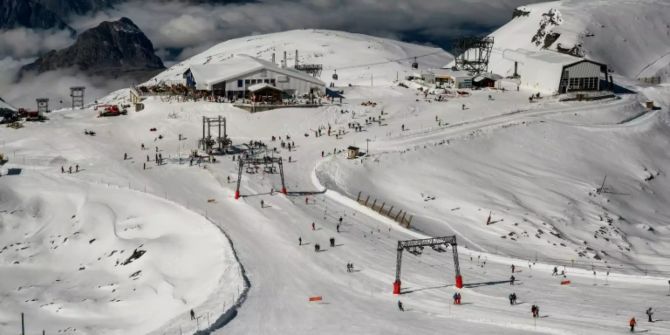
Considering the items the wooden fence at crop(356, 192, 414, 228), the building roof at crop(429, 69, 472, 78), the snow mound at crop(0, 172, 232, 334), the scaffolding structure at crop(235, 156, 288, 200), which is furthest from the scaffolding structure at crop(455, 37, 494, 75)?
the snow mound at crop(0, 172, 232, 334)

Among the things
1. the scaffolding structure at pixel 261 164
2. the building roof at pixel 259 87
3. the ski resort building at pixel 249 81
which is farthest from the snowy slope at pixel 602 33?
the scaffolding structure at pixel 261 164

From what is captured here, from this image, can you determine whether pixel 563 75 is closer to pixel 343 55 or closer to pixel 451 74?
pixel 451 74

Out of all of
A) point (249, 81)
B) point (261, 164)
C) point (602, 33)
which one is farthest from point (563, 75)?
point (261, 164)

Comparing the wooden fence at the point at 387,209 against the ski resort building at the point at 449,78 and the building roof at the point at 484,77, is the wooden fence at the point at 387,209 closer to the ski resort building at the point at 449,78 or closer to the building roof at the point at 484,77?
the ski resort building at the point at 449,78

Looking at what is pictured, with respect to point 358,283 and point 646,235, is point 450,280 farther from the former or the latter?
point 646,235

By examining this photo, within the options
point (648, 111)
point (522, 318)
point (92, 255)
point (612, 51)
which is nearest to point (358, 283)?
point (522, 318)

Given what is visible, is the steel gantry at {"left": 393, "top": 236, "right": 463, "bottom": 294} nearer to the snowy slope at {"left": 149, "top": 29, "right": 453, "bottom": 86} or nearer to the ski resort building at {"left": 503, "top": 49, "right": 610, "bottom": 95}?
the ski resort building at {"left": 503, "top": 49, "right": 610, "bottom": 95}
